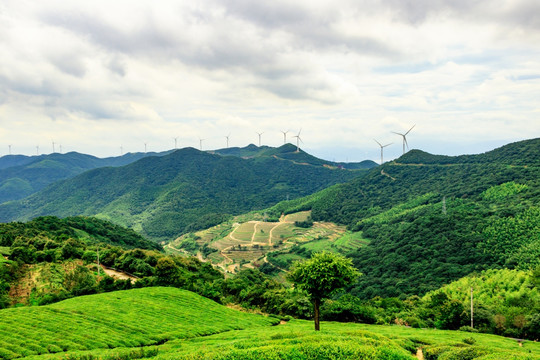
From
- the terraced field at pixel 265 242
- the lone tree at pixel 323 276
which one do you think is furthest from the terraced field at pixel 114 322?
the terraced field at pixel 265 242

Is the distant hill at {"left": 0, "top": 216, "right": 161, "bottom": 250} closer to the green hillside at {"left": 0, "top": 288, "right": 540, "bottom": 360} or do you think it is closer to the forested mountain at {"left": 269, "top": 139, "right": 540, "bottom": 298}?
the green hillside at {"left": 0, "top": 288, "right": 540, "bottom": 360}

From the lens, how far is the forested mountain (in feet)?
285

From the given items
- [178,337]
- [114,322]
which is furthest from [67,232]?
[178,337]

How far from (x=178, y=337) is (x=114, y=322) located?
6848 millimetres

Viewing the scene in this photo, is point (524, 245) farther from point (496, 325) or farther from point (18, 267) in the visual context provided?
point (18, 267)

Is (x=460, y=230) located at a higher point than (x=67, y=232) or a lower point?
lower

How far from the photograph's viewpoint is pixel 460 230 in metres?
106

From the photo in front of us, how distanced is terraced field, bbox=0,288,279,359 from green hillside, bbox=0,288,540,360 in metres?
0.07

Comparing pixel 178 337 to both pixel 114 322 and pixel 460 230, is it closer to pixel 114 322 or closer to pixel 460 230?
pixel 114 322

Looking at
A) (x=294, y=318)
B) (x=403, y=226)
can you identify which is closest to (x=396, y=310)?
(x=294, y=318)

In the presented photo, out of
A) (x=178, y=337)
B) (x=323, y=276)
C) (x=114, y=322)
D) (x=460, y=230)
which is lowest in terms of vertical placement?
(x=178, y=337)

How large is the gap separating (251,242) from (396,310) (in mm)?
121214

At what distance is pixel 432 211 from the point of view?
144375mm

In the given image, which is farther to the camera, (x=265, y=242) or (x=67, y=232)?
(x=265, y=242)
